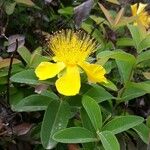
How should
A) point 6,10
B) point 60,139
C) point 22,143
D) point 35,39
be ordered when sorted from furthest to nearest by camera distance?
point 35,39, point 6,10, point 22,143, point 60,139

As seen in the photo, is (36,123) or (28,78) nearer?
(28,78)

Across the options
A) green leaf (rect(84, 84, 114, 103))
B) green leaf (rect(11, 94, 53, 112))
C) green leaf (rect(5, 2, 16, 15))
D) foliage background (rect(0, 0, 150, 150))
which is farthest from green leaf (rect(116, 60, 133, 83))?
green leaf (rect(5, 2, 16, 15))

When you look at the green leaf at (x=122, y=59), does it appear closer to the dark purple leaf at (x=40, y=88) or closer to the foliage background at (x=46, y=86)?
the foliage background at (x=46, y=86)

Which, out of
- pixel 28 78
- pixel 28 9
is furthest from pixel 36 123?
pixel 28 9

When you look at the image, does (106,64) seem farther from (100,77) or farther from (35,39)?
(35,39)

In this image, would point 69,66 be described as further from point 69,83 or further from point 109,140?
point 109,140

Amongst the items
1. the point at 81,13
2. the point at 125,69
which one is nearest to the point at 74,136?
the point at 125,69
